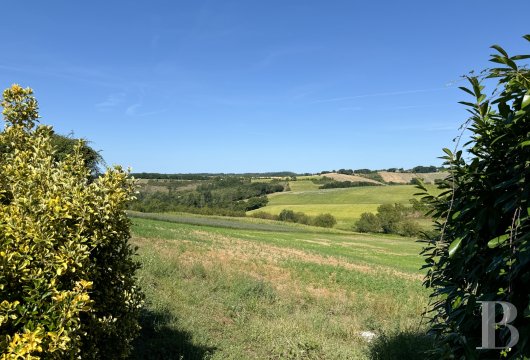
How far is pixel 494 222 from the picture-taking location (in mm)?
2479

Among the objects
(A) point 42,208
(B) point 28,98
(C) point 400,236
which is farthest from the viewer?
(C) point 400,236

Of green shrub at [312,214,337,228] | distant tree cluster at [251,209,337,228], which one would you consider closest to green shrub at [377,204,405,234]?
green shrub at [312,214,337,228]

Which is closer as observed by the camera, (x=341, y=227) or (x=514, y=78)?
(x=514, y=78)

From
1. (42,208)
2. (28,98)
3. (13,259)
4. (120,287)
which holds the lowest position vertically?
(120,287)

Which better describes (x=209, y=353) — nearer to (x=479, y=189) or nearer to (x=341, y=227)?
(x=479, y=189)

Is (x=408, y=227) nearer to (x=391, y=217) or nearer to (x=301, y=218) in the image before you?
(x=391, y=217)

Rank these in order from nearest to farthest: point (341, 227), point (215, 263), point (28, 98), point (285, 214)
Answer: point (28, 98)
point (215, 263)
point (341, 227)
point (285, 214)

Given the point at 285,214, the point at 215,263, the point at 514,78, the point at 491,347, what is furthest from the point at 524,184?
the point at 285,214

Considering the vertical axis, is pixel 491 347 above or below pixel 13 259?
below

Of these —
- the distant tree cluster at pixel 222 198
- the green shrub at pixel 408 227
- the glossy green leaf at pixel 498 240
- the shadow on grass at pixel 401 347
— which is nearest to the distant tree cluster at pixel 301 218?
the distant tree cluster at pixel 222 198

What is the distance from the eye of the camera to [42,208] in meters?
3.66

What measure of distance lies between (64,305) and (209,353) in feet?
16.5

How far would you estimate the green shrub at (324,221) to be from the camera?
3430 inches

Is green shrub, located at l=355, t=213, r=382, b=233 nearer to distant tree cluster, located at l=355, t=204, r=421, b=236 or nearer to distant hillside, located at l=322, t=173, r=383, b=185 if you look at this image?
distant tree cluster, located at l=355, t=204, r=421, b=236
